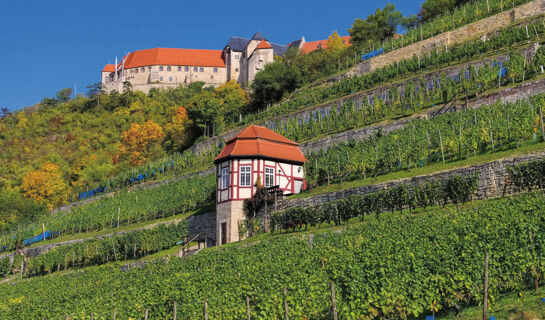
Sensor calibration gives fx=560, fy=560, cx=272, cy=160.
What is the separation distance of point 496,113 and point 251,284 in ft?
59.7

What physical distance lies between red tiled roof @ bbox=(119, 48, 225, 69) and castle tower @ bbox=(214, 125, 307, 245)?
69361mm

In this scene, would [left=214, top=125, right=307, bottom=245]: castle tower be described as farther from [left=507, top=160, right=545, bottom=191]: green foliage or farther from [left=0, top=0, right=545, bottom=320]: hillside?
[left=507, top=160, right=545, bottom=191]: green foliage

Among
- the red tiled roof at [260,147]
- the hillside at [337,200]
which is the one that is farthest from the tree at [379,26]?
the red tiled roof at [260,147]

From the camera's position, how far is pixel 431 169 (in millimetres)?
26500

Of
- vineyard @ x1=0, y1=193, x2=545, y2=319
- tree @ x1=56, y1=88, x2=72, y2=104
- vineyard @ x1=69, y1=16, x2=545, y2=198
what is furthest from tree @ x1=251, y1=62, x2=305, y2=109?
tree @ x1=56, y1=88, x2=72, y2=104

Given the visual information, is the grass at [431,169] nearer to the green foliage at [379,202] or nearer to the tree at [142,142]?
the green foliage at [379,202]

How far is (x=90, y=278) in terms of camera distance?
28.7 meters

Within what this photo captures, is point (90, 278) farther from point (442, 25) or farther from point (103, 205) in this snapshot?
point (442, 25)

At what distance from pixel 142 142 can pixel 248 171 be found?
3881 cm

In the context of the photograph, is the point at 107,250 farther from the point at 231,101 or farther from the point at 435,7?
the point at 435,7

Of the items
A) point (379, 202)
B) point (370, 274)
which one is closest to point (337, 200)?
point (379, 202)

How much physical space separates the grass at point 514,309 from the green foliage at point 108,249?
943 inches

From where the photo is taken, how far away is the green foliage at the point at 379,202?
74.2 feet

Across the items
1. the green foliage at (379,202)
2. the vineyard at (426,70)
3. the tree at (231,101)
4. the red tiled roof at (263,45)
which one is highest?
the red tiled roof at (263,45)
